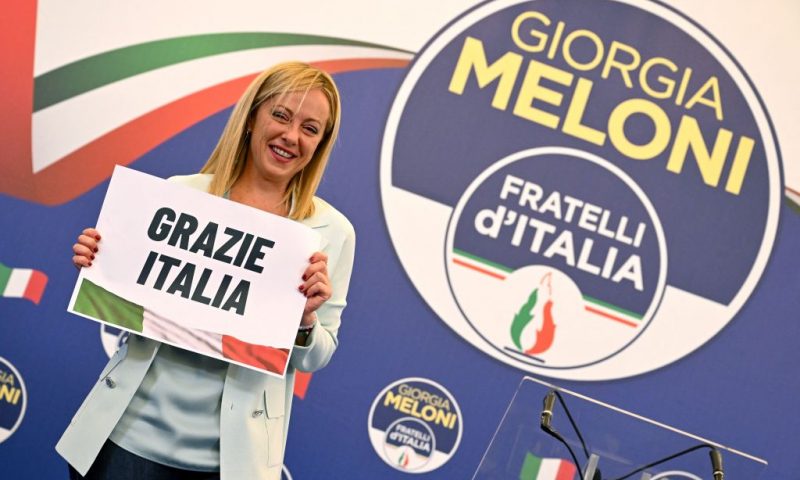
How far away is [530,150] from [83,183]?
1434mm

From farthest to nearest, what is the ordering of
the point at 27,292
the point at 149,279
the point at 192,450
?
the point at 27,292 < the point at 149,279 < the point at 192,450

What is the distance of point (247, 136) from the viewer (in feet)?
6.14

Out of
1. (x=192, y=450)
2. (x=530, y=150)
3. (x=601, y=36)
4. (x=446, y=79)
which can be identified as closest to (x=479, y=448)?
(x=530, y=150)

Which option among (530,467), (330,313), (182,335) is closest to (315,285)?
(330,313)

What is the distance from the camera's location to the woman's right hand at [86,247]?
179cm

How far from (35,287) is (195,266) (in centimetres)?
151

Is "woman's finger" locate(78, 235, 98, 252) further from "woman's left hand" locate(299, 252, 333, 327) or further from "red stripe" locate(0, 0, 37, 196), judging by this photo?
"red stripe" locate(0, 0, 37, 196)

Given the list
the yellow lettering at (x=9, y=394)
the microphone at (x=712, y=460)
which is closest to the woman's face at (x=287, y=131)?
the microphone at (x=712, y=460)

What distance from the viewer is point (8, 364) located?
3156 millimetres

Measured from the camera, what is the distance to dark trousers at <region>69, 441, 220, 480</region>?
1692mm

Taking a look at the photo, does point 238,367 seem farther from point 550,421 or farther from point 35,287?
point 35,287

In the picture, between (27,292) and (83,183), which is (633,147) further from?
(27,292)

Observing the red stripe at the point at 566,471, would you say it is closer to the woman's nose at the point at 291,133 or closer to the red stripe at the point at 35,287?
the woman's nose at the point at 291,133

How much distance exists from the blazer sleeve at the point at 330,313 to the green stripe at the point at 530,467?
40 centimetres
